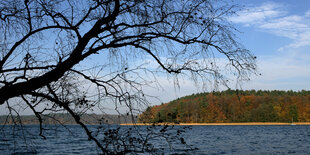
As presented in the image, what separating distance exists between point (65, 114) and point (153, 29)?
1.55 metres

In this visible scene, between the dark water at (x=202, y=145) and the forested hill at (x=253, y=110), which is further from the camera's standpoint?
the forested hill at (x=253, y=110)

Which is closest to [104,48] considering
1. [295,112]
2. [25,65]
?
[25,65]

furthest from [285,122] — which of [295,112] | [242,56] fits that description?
[242,56]

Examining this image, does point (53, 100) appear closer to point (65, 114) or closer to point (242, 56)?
point (65, 114)

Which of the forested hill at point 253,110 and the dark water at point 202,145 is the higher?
the forested hill at point 253,110

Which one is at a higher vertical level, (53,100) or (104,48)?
(104,48)

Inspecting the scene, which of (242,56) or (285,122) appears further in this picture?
(285,122)

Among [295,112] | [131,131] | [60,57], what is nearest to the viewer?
[131,131]

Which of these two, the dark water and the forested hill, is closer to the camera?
the dark water

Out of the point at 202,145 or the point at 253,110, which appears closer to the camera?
the point at 202,145

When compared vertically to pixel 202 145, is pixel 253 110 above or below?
above

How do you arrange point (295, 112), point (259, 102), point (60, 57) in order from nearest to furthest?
point (60, 57)
point (295, 112)
point (259, 102)

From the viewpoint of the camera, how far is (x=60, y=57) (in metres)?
3.55

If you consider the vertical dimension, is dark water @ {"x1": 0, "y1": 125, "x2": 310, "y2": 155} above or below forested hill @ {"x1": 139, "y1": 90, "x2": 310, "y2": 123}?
below
